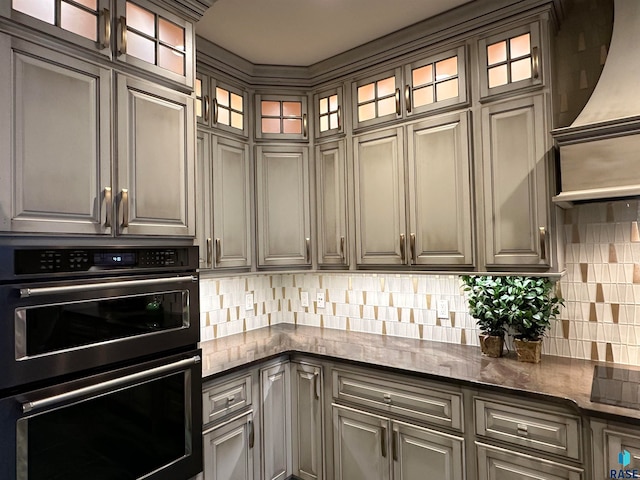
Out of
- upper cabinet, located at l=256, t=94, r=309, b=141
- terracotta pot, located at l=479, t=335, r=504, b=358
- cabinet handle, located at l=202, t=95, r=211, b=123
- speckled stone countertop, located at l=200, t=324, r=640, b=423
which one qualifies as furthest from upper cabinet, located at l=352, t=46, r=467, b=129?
speckled stone countertop, located at l=200, t=324, r=640, b=423

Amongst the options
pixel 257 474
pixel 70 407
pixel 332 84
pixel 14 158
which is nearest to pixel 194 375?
pixel 70 407

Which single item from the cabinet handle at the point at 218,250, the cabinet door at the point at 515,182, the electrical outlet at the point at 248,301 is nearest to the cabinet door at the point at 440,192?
the cabinet door at the point at 515,182

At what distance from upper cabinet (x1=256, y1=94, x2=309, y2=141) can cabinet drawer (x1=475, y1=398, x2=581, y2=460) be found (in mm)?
1983

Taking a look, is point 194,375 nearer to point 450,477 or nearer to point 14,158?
point 14,158

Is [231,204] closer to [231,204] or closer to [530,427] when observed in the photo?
[231,204]

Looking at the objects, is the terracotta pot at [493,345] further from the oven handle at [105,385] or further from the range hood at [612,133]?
the oven handle at [105,385]

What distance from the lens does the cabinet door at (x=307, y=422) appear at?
8.07 ft

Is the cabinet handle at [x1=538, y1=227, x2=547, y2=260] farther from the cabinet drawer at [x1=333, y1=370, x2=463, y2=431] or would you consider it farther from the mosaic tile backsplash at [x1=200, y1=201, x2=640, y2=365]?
the cabinet drawer at [x1=333, y1=370, x2=463, y2=431]

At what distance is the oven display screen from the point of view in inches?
61.0

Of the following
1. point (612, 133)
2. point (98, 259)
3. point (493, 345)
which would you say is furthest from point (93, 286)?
point (612, 133)

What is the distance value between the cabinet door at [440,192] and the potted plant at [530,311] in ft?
0.95

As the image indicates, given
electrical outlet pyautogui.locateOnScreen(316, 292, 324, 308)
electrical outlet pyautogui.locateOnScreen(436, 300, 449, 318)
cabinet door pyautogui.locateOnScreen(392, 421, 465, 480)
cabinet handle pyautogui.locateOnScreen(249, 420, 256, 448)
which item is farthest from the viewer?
electrical outlet pyautogui.locateOnScreen(316, 292, 324, 308)

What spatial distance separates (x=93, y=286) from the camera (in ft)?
4.93

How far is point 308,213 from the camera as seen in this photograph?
284 centimetres
